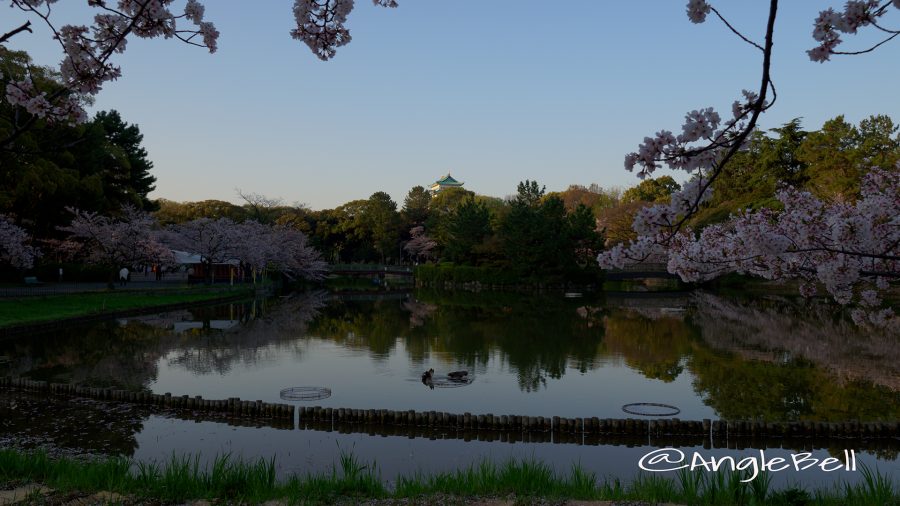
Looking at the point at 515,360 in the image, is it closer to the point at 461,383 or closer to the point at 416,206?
the point at 461,383

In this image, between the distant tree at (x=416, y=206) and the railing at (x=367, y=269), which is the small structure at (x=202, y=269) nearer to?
the railing at (x=367, y=269)

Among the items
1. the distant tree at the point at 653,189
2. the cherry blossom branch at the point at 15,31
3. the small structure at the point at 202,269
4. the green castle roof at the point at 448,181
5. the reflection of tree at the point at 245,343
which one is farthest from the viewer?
the green castle roof at the point at 448,181

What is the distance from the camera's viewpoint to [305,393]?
15766mm

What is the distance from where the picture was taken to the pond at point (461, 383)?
11.3 metres

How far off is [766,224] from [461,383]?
31.9 ft

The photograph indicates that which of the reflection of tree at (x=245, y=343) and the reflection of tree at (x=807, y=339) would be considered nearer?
the reflection of tree at (x=807, y=339)

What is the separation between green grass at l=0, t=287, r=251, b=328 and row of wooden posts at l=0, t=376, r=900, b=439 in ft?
51.6

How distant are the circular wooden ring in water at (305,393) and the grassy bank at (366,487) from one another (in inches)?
305

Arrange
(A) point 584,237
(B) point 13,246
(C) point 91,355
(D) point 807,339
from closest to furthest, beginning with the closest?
1. (C) point 91,355
2. (D) point 807,339
3. (B) point 13,246
4. (A) point 584,237

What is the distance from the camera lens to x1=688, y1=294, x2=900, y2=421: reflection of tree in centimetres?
1396

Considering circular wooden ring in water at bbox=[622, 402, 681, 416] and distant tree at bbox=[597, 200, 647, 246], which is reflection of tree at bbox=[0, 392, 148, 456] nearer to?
circular wooden ring in water at bbox=[622, 402, 681, 416]

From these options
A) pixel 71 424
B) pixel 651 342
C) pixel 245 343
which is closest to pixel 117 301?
pixel 245 343

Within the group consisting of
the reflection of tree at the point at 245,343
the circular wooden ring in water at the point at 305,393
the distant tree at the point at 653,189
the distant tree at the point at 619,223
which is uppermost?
the distant tree at the point at 653,189

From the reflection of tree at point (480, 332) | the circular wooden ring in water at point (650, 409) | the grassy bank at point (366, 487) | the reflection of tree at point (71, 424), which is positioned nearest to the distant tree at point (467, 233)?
the reflection of tree at point (480, 332)
